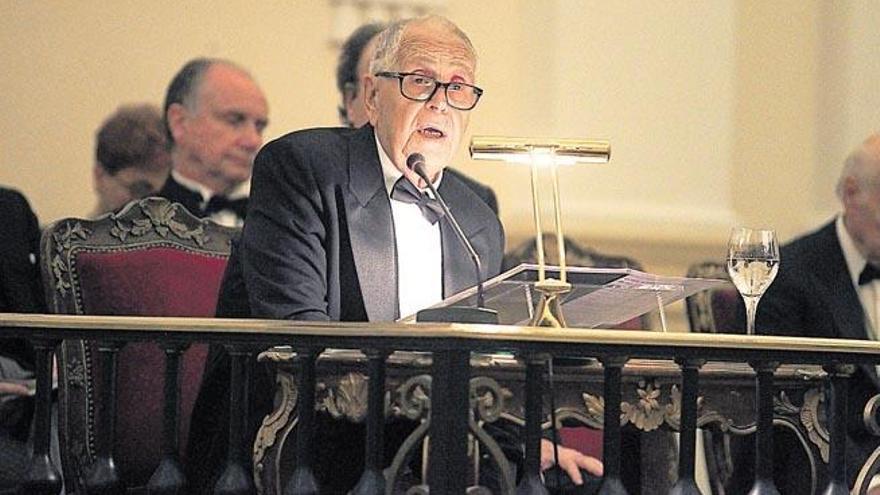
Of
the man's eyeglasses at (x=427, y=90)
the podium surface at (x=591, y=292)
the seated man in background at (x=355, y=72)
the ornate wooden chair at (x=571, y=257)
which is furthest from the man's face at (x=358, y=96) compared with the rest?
the podium surface at (x=591, y=292)

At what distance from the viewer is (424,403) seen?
316cm

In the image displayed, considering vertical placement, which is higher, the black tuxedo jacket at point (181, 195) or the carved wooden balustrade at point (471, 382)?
the black tuxedo jacket at point (181, 195)

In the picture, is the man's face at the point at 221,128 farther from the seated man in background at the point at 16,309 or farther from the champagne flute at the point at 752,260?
the champagne flute at the point at 752,260

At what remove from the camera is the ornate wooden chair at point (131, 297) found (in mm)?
4191

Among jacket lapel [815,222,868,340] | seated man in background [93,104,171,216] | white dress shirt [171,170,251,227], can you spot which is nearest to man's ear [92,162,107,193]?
seated man in background [93,104,171,216]

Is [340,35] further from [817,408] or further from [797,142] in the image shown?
[817,408]

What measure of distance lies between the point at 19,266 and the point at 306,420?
73.6 inches

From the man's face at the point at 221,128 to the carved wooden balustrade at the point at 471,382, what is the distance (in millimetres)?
2410

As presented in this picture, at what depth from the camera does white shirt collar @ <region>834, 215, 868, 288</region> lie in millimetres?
5449

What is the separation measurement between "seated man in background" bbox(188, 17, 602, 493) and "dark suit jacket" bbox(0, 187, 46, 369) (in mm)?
712

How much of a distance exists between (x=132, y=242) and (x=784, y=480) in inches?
64.4

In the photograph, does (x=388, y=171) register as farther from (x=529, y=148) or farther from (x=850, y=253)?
(x=850, y=253)

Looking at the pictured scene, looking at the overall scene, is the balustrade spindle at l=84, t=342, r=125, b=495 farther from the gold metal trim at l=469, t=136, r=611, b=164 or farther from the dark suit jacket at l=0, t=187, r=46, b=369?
the dark suit jacket at l=0, t=187, r=46, b=369

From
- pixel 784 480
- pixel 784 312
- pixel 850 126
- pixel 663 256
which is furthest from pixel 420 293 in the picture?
pixel 850 126
